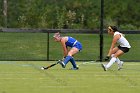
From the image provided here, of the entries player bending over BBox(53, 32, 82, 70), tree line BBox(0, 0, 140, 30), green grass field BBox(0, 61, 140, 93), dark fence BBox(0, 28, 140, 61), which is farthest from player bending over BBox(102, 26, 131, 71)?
tree line BBox(0, 0, 140, 30)

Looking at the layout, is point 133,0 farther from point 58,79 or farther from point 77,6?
point 58,79

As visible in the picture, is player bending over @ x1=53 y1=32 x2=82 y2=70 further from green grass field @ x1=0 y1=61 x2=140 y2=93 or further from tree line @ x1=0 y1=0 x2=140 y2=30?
tree line @ x1=0 y1=0 x2=140 y2=30

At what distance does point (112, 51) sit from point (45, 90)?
7.24m

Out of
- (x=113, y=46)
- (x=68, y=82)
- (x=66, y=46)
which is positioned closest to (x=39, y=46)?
(x=66, y=46)

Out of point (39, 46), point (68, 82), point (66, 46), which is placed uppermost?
point (66, 46)

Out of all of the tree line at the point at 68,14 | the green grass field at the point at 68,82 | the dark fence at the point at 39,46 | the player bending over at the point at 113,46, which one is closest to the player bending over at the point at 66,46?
A: the green grass field at the point at 68,82

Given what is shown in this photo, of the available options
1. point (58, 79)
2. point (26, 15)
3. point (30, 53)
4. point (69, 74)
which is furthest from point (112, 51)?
point (26, 15)

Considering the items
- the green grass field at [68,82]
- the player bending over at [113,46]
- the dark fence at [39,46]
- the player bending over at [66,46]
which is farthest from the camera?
the dark fence at [39,46]

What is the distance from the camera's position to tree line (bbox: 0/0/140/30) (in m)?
44.3

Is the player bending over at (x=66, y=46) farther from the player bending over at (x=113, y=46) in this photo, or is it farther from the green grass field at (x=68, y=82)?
the player bending over at (x=113, y=46)

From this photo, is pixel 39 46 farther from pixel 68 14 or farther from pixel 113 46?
pixel 68 14

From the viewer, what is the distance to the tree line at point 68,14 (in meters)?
44.3

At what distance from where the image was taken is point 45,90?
1330 cm

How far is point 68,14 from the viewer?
150 ft
